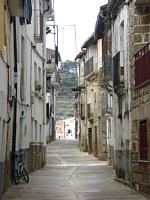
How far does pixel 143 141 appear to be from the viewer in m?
15.2

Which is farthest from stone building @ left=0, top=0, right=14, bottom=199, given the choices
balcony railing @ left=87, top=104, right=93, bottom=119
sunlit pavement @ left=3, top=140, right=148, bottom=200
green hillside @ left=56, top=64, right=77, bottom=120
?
green hillside @ left=56, top=64, right=77, bottom=120

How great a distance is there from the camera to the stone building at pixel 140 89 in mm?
14742

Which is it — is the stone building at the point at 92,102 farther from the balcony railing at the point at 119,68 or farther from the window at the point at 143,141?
the window at the point at 143,141

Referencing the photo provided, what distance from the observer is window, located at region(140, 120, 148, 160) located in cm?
1496

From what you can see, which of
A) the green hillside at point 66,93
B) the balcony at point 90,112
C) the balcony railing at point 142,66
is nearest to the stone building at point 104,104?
the balcony at point 90,112

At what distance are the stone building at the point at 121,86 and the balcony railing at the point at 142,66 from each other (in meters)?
1.54

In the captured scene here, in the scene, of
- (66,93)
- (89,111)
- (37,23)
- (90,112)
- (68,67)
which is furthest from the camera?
(68,67)

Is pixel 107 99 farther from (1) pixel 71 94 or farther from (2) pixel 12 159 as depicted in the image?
(1) pixel 71 94

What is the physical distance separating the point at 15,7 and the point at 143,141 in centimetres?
529

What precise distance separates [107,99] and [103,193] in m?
17.8

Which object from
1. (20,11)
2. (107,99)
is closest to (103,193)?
(20,11)

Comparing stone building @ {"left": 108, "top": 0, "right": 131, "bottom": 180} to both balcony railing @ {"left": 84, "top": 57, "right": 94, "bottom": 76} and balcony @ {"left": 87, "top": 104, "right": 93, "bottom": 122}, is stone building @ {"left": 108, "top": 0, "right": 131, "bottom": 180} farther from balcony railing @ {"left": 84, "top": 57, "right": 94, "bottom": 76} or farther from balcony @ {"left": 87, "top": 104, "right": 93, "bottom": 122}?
balcony @ {"left": 87, "top": 104, "right": 93, "bottom": 122}

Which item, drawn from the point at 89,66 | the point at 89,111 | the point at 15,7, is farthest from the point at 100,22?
the point at 15,7

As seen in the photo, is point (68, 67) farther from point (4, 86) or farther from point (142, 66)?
point (4, 86)
